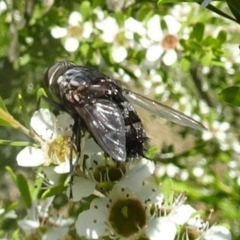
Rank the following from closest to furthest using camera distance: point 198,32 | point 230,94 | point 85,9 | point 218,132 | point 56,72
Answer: point 230,94
point 56,72
point 198,32
point 85,9
point 218,132

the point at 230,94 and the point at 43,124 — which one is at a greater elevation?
the point at 230,94

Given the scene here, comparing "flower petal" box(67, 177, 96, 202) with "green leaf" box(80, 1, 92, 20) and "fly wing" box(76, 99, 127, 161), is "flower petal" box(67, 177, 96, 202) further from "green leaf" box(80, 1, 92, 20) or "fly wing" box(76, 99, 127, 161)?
"green leaf" box(80, 1, 92, 20)

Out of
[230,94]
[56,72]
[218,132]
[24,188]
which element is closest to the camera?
[230,94]

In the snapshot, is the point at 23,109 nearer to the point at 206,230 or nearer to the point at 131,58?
the point at 206,230

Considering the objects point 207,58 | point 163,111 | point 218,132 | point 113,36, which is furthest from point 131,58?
point 163,111

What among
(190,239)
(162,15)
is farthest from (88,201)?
(162,15)

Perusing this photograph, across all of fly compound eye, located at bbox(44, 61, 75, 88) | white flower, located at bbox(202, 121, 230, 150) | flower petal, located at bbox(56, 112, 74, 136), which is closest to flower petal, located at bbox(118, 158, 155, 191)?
flower petal, located at bbox(56, 112, 74, 136)

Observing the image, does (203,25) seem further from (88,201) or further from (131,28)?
(88,201)
